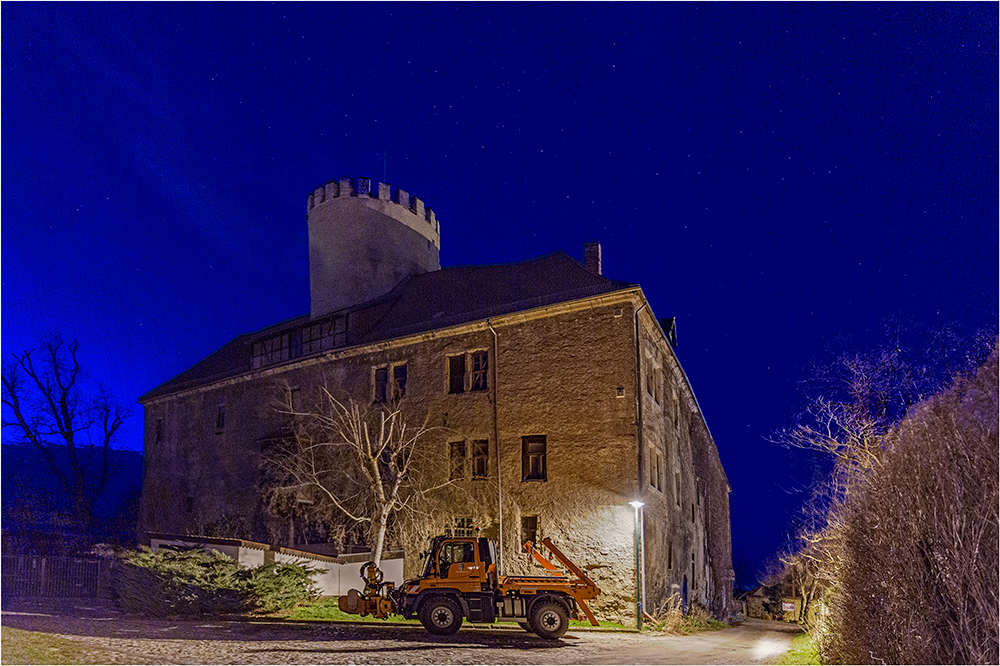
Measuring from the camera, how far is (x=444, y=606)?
688 inches

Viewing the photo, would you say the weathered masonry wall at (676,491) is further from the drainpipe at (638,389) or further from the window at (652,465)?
the drainpipe at (638,389)

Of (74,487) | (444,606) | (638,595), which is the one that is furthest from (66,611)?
(74,487)

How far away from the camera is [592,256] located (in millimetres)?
30172

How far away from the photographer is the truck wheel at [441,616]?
17.5 m

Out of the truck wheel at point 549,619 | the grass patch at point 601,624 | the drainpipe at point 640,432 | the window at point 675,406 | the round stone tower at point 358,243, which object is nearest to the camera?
the truck wheel at point 549,619

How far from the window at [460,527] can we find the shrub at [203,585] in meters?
5.40

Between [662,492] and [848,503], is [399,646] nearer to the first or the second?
[848,503]

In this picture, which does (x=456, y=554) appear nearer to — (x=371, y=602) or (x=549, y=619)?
(x=549, y=619)

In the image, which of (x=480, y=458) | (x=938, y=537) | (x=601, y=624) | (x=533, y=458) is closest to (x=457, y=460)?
(x=480, y=458)

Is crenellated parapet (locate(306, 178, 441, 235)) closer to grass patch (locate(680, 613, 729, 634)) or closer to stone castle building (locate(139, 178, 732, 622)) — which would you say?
stone castle building (locate(139, 178, 732, 622))

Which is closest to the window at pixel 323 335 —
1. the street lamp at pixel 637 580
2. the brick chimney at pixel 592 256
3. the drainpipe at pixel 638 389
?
the brick chimney at pixel 592 256

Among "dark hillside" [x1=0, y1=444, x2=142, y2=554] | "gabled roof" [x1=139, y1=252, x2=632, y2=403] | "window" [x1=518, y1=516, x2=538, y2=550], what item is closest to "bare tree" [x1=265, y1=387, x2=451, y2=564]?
"window" [x1=518, y1=516, x2=538, y2=550]

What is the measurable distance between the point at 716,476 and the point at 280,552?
1067 inches

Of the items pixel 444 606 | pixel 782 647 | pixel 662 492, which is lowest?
pixel 782 647
